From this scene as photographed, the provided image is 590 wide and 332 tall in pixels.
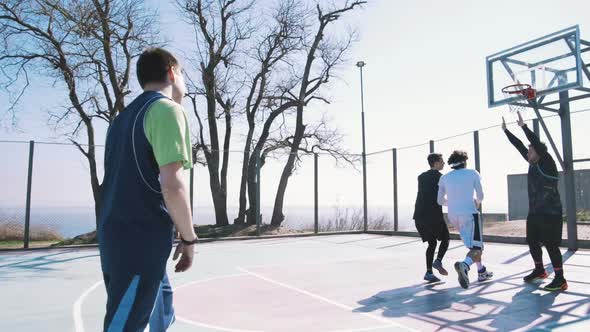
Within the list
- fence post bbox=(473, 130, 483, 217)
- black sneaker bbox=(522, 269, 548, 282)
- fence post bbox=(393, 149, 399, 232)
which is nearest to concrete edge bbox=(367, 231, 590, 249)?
fence post bbox=(393, 149, 399, 232)

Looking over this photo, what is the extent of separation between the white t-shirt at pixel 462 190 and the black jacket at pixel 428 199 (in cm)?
24

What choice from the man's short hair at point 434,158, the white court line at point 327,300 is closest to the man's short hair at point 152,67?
the white court line at point 327,300

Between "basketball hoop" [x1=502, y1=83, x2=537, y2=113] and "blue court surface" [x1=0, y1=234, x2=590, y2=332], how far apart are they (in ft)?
9.81

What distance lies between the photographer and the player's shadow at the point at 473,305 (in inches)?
168

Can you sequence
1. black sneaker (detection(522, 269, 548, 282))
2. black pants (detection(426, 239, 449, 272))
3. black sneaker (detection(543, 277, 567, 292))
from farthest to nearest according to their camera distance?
black pants (detection(426, 239, 449, 272)) < black sneaker (detection(522, 269, 548, 282)) < black sneaker (detection(543, 277, 567, 292))

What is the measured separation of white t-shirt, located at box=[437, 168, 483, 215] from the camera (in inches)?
235

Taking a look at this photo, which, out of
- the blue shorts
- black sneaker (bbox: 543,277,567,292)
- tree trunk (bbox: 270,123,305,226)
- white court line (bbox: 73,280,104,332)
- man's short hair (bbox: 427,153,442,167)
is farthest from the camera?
tree trunk (bbox: 270,123,305,226)

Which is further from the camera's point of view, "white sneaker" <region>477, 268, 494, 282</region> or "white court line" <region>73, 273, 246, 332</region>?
"white sneaker" <region>477, 268, 494, 282</region>

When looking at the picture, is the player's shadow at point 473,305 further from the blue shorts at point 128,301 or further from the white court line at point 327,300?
the blue shorts at point 128,301

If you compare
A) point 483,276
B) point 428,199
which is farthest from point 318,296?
point 483,276

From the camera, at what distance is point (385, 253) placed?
31.9 feet

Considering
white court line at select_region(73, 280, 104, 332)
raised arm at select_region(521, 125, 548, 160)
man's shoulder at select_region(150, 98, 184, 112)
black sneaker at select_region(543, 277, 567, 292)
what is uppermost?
raised arm at select_region(521, 125, 548, 160)

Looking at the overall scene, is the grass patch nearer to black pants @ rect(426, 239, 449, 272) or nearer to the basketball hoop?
the basketball hoop

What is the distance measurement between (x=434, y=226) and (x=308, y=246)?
221 inches
